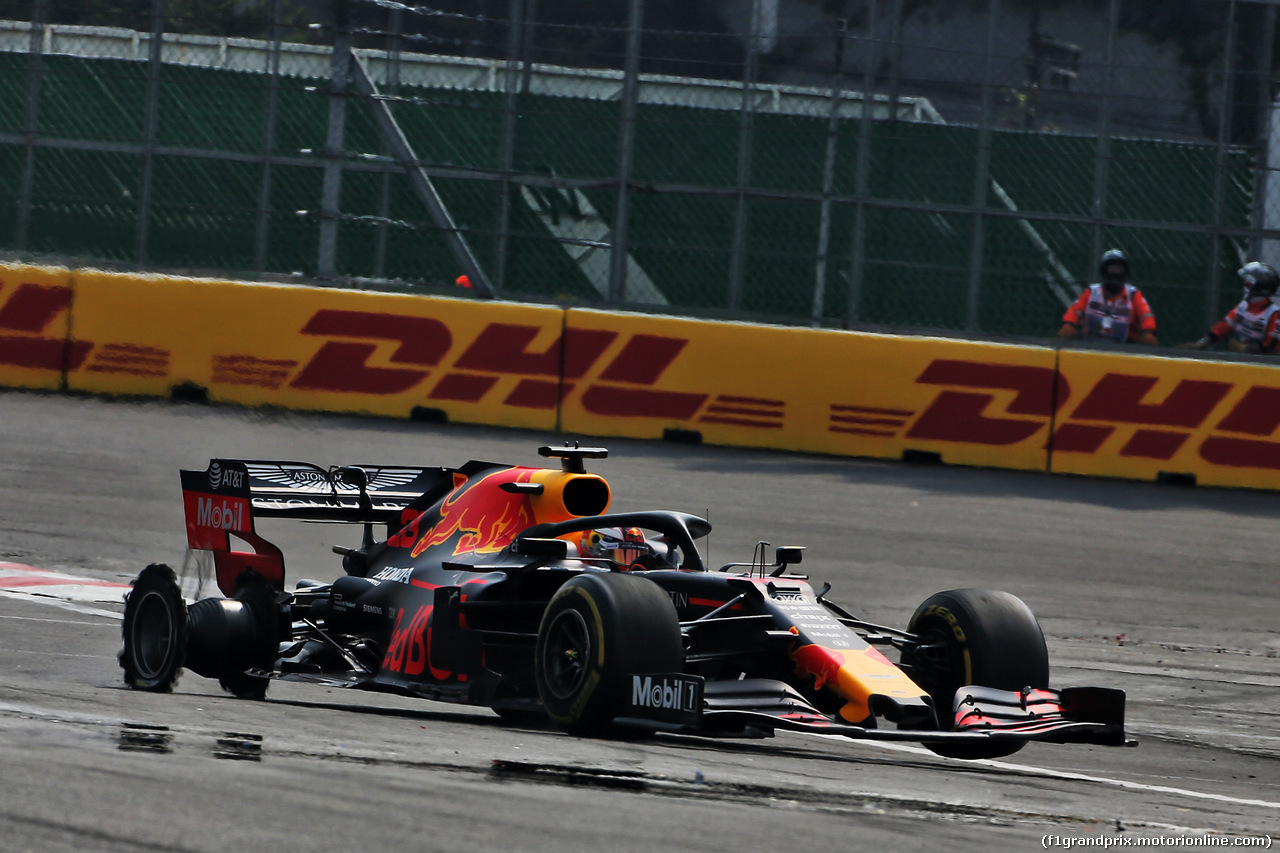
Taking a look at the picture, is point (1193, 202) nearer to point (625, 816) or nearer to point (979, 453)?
point (979, 453)

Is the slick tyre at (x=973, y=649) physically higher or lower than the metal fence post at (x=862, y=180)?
lower

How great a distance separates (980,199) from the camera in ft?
53.9

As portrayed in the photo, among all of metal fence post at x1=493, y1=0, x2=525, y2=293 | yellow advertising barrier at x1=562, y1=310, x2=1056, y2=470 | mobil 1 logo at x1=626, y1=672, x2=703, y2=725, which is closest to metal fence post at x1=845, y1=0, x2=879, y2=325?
yellow advertising barrier at x1=562, y1=310, x2=1056, y2=470

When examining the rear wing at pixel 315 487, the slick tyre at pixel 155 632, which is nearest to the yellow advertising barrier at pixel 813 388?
the rear wing at pixel 315 487

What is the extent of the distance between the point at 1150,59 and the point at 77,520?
444 inches

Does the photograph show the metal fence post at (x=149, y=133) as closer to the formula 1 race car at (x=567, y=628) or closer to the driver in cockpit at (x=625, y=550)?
the formula 1 race car at (x=567, y=628)

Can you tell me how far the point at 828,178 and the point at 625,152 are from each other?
1.87 metres

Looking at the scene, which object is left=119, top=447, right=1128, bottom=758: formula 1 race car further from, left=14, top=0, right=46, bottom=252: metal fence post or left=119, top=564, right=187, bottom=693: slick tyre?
left=14, top=0, right=46, bottom=252: metal fence post

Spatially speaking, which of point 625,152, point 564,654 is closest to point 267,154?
point 625,152

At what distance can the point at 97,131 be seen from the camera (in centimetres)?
1781

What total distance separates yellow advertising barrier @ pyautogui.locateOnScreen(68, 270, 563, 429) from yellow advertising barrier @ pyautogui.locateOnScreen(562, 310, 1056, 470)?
1.59 feet

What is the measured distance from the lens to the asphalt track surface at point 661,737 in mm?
4559

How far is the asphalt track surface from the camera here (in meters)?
4.56

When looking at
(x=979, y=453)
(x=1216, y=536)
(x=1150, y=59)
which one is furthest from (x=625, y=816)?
(x=1150, y=59)
